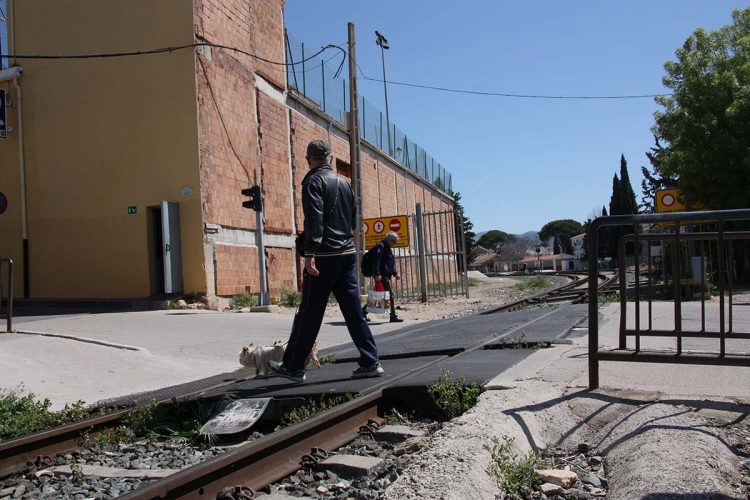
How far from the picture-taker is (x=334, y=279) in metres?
5.33

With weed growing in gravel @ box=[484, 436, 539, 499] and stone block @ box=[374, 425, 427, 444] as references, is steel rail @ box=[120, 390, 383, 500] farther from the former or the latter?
weed growing in gravel @ box=[484, 436, 539, 499]

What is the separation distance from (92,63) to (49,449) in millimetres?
Result: 16111

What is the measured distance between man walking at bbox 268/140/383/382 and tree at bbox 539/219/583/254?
133837mm

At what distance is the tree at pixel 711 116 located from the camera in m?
22.4

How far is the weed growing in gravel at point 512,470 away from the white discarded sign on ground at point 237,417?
1.98 m

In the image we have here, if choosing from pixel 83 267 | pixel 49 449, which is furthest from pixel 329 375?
pixel 83 267

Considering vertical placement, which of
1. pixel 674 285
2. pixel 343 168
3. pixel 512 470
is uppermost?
pixel 343 168

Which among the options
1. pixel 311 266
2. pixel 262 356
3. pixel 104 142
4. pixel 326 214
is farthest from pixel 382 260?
pixel 104 142

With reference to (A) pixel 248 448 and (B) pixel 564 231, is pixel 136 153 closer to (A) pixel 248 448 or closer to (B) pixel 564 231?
(A) pixel 248 448

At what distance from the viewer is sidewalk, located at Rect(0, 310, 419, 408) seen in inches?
271

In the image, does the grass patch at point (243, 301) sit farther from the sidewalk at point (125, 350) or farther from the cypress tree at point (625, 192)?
the cypress tree at point (625, 192)

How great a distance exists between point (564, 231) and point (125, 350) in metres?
141

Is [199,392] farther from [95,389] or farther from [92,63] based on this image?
[92,63]

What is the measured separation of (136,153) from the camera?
17.4m
